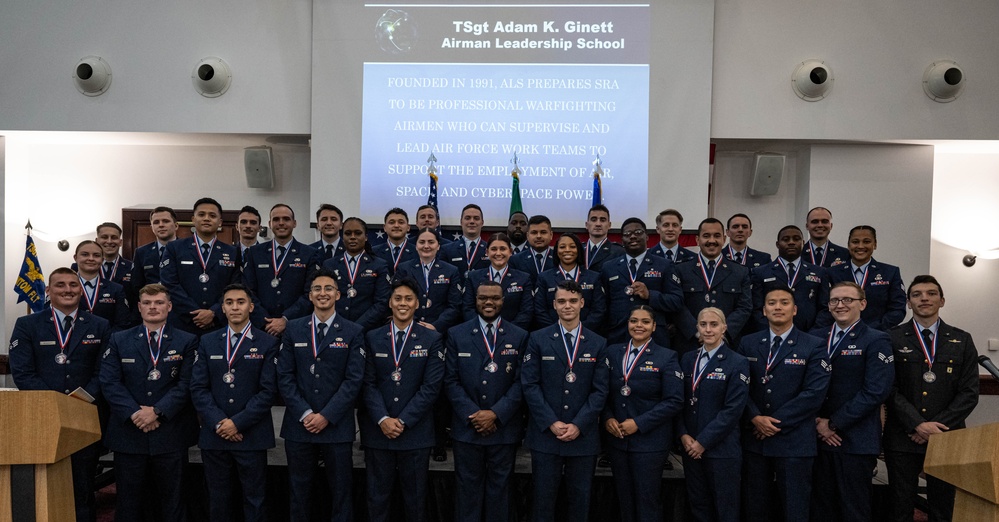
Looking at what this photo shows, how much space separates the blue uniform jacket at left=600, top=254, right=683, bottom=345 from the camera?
505 centimetres

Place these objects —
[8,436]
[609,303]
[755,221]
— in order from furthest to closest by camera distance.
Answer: [755,221], [609,303], [8,436]

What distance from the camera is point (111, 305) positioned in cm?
523

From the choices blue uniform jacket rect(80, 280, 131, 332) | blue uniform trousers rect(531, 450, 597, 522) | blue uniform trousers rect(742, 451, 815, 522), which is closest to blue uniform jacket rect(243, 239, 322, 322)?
blue uniform jacket rect(80, 280, 131, 332)

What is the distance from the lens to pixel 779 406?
4.29 m

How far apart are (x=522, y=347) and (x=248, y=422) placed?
156 cm

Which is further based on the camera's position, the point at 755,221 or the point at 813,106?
the point at 755,221

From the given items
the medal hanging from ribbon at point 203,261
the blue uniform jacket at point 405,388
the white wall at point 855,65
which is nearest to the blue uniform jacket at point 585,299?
the blue uniform jacket at point 405,388

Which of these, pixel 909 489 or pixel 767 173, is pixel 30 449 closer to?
pixel 909 489

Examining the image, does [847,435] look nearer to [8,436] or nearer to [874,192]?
[8,436]

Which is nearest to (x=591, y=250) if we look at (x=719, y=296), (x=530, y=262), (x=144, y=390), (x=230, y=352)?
(x=530, y=262)

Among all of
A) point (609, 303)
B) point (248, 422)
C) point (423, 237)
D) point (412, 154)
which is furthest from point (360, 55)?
point (248, 422)

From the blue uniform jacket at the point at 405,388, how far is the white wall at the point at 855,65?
4.70 metres

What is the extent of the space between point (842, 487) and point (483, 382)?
6.67 feet

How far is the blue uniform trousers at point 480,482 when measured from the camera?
437 cm
